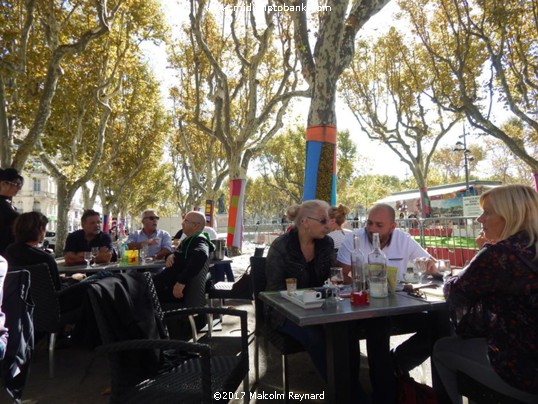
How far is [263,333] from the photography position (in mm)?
3197

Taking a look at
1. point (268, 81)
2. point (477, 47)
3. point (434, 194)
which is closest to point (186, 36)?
point (268, 81)

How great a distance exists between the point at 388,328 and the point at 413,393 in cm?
41

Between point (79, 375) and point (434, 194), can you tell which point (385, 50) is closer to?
point (434, 194)

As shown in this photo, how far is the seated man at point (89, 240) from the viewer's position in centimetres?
520

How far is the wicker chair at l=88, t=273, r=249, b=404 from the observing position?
1.85 meters

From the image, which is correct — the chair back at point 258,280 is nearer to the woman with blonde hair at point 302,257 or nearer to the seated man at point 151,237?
the woman with blonde hair at point 302,257

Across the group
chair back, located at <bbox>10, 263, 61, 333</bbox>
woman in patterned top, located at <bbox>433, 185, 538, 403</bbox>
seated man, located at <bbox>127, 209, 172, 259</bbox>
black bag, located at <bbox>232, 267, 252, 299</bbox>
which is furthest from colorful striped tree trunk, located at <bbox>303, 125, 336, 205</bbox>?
woman in patterned top, located at <bbox>433, 185, 538, 403</bbox>

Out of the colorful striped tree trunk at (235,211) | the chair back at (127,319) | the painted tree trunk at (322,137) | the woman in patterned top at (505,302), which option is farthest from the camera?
the colorful striped tree trunk at (235,211)

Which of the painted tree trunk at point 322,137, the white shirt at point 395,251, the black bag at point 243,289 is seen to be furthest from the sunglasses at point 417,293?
the painted tree trunk at point 322,137

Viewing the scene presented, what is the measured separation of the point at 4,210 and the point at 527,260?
5222 millimetres

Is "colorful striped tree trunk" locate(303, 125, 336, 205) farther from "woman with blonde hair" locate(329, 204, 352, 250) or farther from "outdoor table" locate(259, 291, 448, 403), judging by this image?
"outdoor table" locate(259, 291, 448, 403)

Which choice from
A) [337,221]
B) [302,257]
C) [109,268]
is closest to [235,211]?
[337,221]

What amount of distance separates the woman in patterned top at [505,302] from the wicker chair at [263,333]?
1.13 m

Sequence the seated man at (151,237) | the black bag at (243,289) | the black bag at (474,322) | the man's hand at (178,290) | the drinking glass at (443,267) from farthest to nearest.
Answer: the seated man at (151,237) < the black bag at (243,289) < the man's hand at (178,290) < the drinking glass at (443,267) < the black bag at (474,322)
